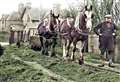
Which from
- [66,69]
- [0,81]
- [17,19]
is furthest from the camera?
[17,19]

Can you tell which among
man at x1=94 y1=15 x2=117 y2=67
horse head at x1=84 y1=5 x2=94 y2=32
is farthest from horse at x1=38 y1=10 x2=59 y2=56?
horse head at x1=84 y1=5 x2=94 y2=32

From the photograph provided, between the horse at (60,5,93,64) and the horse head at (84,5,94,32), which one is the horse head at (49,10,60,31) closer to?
the horse at (60,5,93,64)

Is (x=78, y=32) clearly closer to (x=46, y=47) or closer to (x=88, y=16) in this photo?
(x=88, y=16)

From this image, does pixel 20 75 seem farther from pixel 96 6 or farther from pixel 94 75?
pixel 96 6

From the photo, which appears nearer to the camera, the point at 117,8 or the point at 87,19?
the point at 87,19

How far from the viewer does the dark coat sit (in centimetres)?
1614

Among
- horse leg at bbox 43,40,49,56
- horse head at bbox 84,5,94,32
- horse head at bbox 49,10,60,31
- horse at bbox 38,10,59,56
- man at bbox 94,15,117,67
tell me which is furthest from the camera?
horse leg at bbox 43,40,49,56

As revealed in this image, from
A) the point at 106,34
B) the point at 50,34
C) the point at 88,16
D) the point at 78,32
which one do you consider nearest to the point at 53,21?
the point at 50,34

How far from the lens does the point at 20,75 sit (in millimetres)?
12531

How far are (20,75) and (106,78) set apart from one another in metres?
2.68

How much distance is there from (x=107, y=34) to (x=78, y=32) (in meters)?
1.17

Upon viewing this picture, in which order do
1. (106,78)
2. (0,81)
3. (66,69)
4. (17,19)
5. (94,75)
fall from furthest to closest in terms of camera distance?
(17,19) → (66,69) → (94,75) → (106,78) → (0,81)

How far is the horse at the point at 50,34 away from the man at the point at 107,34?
14.7 feet

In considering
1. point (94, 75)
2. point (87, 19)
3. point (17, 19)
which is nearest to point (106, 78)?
point (94, 75)
